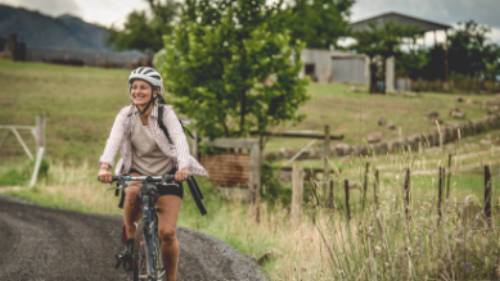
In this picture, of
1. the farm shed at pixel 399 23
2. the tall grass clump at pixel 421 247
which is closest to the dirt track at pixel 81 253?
the tall grass clump at pixel 421 247

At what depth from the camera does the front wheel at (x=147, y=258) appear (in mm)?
5488

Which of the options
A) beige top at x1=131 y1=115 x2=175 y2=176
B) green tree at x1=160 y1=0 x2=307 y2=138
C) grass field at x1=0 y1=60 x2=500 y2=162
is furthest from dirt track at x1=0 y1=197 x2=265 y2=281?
grass field at x1=0 y1=60 x2=500 y2=162

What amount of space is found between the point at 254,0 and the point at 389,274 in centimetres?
1024

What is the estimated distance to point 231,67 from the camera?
14.3m

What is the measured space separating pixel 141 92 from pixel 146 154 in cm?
58

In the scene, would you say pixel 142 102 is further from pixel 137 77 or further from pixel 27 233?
pixel 27 233

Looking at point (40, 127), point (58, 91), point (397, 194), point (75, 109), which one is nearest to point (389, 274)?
point (397, 194)

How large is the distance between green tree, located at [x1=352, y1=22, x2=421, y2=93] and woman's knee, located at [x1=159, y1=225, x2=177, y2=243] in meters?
35.3

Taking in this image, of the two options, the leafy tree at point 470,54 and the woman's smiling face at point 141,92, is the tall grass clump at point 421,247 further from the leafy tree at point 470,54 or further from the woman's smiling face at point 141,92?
the leafy tree at point 470,54

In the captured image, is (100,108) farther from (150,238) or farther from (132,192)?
(150,238)

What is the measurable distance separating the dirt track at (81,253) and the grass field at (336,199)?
51 centimetres

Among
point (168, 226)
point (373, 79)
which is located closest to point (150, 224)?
point (168, 226)

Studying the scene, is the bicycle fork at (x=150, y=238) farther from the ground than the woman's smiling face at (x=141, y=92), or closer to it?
closer to it

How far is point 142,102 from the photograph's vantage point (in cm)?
593
